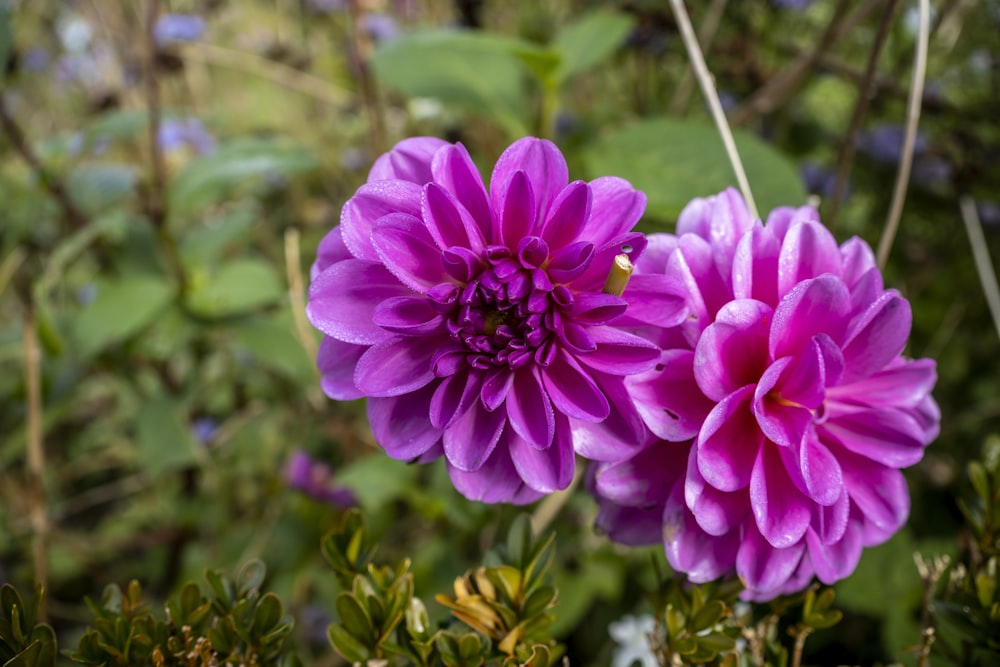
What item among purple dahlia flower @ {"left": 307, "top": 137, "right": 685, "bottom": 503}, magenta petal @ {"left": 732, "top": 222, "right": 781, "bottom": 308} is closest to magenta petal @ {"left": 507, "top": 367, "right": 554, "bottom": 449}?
purple dahlia flower @ {"left": 307, "top": 137, "right": 685, "bottom": 503}

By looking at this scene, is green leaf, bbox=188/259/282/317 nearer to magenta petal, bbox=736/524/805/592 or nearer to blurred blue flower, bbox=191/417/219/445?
blurred blue flower, bbox=191/417/219/445

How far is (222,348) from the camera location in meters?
1.12

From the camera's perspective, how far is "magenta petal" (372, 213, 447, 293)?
0.34 metres

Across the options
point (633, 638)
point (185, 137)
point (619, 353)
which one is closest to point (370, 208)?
point (619, 353)

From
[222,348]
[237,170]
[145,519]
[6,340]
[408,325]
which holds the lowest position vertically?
[145,519]

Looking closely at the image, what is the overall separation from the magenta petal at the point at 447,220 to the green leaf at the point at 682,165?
0.29 metres

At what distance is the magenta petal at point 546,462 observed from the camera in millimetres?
343

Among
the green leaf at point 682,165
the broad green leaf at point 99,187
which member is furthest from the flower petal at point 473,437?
the broad green leaf at point 99,187

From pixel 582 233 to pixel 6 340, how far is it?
0.79 m

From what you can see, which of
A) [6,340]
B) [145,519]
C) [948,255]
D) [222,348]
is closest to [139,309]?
[6,340]

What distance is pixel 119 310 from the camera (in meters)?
0.82

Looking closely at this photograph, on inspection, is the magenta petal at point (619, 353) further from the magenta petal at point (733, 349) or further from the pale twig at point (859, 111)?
the pale twig at point (859, 111)

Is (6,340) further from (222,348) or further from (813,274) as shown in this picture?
(813,274)

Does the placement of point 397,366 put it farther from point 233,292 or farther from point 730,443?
point 233,292
